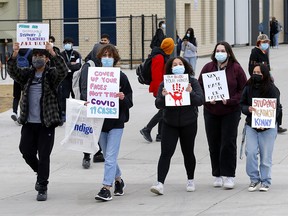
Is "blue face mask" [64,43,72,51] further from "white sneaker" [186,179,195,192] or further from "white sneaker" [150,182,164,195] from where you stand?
"white sneaker" [150,182,164,195]

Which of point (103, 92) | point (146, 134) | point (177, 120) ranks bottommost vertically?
point (146, 134)

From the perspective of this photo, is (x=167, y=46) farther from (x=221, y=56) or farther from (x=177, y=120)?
(x=177, y=120)

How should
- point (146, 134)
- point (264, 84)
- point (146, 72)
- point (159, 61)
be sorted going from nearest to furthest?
point (264, 84) → point (159, 61) → point (146, 72) → point (146, 134)

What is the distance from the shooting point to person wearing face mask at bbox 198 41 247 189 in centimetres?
1109

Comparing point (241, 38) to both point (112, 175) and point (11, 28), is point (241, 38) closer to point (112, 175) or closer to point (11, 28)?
point (11, 28)

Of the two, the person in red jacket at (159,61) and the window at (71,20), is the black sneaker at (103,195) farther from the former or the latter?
the window at (71,20)

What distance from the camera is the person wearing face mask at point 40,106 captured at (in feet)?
34.9

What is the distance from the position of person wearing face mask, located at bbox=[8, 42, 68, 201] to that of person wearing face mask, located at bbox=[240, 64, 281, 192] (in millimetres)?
2220

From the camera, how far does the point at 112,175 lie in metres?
10.6

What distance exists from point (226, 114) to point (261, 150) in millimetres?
608

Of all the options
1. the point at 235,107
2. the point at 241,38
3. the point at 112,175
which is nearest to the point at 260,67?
the point at 235,107

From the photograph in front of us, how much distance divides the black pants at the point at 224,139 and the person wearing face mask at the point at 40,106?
1.91 metres

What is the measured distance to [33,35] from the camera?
14531mm

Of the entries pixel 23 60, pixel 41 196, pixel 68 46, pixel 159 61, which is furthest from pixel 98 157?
pixel 68 46
